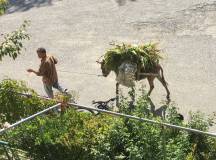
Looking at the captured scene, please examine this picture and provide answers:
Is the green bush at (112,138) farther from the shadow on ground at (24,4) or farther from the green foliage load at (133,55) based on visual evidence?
the shadow on ground at (24,4)

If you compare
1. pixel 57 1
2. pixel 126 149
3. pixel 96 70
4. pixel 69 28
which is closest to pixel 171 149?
pixel 126 149

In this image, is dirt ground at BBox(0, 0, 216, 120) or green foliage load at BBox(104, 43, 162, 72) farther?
dirt ground at BBox(0, 0, 216, 120)

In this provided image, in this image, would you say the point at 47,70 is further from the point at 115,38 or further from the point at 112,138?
the point at 115,38

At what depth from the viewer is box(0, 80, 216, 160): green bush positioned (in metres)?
7.21

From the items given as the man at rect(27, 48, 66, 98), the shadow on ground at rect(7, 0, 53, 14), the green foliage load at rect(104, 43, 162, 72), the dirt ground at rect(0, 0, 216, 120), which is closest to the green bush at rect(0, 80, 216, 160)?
the green foliage load at rect(104, 43, 162, 72)

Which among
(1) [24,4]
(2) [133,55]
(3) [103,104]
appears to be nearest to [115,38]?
(3) [103,104]

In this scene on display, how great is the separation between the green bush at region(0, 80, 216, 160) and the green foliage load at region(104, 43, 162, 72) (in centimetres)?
306

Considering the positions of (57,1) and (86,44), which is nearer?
(86,44)

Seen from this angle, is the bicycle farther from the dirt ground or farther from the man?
the man

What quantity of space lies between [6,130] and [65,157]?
102 centimetres

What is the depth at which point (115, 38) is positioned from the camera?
54.6ft

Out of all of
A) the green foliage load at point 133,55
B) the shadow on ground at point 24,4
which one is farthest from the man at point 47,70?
the shadow on ground at point 24,4

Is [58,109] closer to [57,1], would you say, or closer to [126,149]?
[126,149]

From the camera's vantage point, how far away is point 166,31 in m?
16.6
